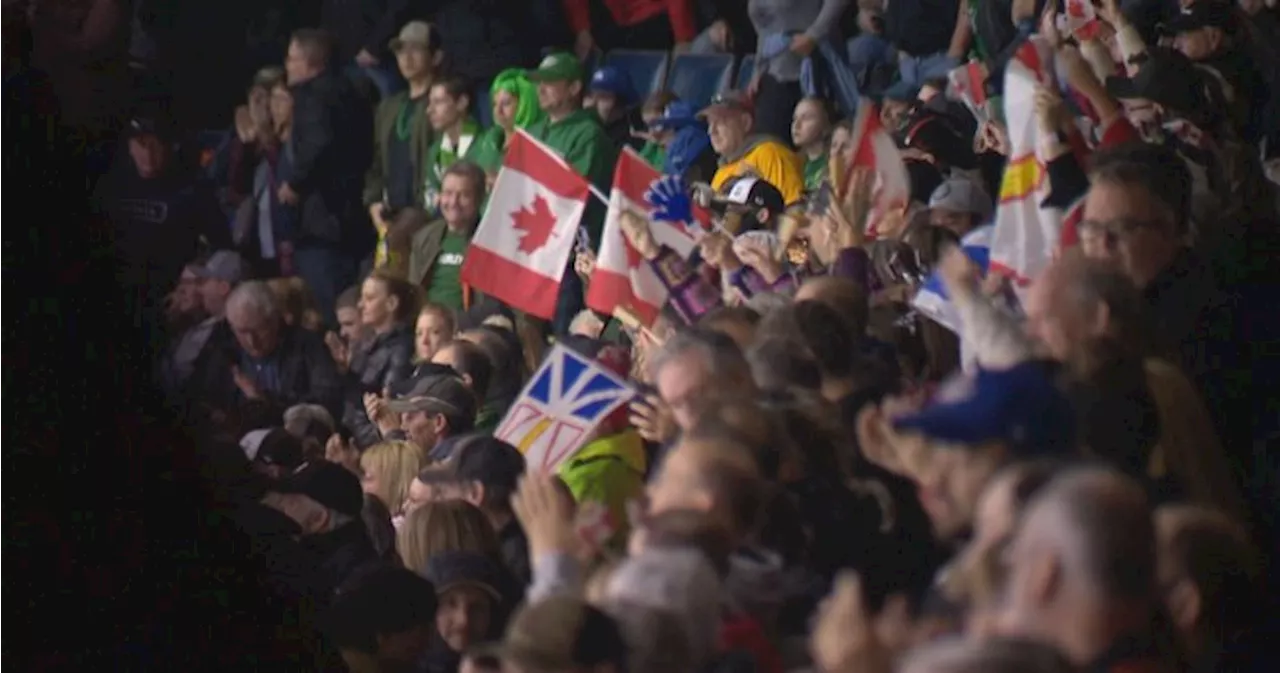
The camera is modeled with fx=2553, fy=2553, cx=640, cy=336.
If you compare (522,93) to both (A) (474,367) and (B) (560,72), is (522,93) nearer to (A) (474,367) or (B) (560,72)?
(B) (560,72)

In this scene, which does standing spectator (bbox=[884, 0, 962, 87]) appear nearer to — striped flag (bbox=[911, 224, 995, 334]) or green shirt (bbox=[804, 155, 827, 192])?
green shirt (bbox=[804, 155, 827, 192])

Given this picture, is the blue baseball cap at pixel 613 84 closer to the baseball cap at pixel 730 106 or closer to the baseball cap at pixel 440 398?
the baseball cap at pixel 730 106

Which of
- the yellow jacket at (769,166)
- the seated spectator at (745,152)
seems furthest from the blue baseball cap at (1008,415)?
the yellow jacket at (769,166)

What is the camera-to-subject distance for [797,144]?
8992 millimetres

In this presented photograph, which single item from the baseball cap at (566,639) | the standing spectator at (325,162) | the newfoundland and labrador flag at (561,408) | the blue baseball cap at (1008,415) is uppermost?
the blue baseball cap at (1008,415)

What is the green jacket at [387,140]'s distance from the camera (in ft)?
36.6

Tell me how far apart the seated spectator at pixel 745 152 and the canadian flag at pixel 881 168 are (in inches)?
50.1

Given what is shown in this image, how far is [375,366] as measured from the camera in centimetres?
888

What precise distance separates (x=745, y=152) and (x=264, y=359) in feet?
6.09

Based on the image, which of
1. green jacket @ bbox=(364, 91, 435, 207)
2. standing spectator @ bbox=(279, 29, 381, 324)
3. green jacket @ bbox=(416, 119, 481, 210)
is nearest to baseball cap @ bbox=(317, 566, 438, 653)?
green jacket @ bbox=(416, 119, 481, 210)

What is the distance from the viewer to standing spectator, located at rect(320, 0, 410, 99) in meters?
11.9

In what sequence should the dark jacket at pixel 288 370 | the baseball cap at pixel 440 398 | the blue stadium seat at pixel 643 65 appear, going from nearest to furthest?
the baseball cap at pixel 440 398
the dark jacket at pixel 288 370
the blue stadium seat at pixel 643 65

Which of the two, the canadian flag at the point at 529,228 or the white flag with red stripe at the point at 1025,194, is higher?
the white flag with red stripe at the point at 1025,194

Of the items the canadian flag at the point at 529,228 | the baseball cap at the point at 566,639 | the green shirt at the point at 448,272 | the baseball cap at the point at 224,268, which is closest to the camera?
the baseball cap at the point at 566,639
